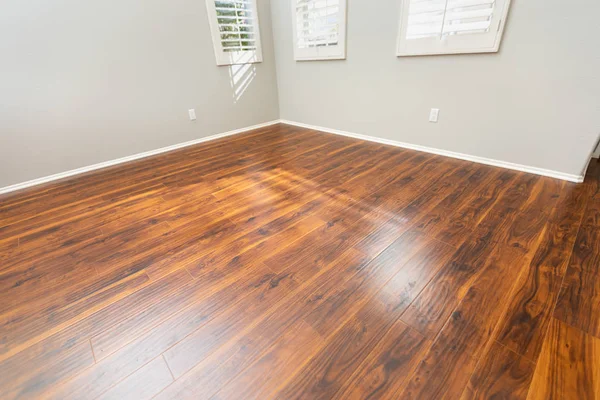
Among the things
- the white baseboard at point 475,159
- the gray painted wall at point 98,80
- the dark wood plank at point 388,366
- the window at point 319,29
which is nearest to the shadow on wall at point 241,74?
the gray painted wall at point 98,80

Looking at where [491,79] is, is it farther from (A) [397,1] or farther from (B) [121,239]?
(B) [121,239]

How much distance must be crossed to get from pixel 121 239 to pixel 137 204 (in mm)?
458

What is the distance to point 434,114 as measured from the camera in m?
2.48

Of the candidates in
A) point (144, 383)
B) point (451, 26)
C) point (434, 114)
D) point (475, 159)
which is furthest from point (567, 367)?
point (451, 26)

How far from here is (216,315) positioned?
1.08 m

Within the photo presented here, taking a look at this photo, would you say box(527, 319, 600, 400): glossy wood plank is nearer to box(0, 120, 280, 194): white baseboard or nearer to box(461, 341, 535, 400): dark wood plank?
box(461, 341, 535, 400): dark wood plank

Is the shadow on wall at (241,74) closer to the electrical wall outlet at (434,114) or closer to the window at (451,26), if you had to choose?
the window at (451,26)

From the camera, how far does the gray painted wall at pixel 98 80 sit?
→ 216 cm

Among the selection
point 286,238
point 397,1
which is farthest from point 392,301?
point 397,1

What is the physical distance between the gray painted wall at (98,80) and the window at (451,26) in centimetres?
197

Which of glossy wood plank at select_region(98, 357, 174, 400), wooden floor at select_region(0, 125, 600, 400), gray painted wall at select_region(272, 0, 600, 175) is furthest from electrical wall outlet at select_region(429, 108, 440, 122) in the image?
glossy wood plank at select_region(98, 357, 174, 400)

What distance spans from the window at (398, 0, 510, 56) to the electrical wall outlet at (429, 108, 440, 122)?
1.52 feet

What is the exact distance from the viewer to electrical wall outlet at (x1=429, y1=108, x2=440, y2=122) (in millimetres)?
2451

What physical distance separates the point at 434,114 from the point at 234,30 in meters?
2.46
